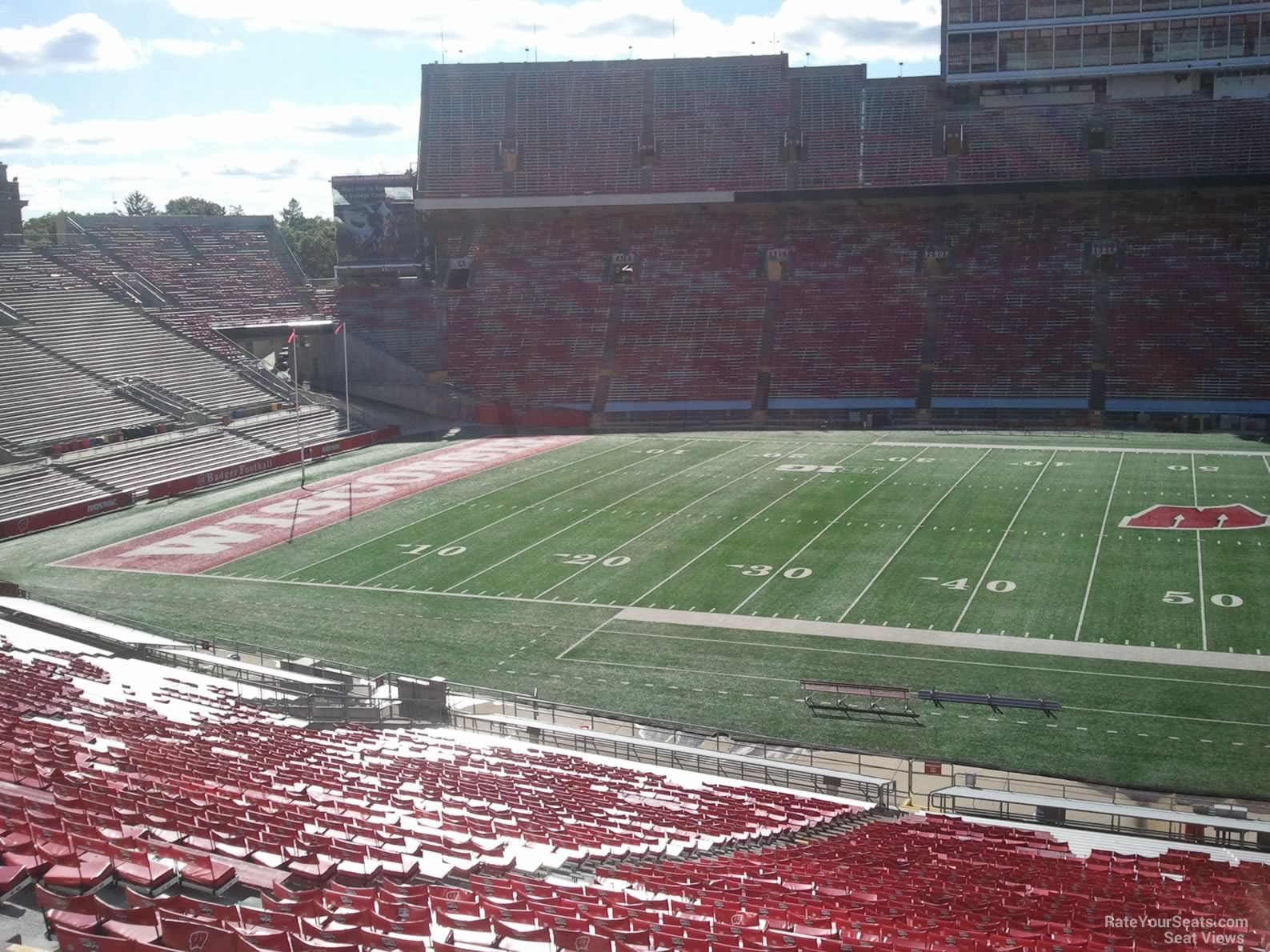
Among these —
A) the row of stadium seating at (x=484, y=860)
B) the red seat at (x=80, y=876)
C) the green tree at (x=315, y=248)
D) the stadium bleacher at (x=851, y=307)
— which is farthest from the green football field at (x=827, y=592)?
the green tree at (x=315, y=248)

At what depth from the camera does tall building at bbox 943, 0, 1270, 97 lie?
47969 millimetres

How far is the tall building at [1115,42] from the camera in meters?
48.0

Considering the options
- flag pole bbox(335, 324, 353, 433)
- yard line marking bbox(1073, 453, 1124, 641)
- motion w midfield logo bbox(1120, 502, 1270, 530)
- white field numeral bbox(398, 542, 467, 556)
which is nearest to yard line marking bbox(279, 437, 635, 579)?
white field numeral bbox(398, 542, 467, 556)

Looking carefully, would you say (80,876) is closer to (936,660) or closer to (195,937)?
(195,937)

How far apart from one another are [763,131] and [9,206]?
3049 centimetres

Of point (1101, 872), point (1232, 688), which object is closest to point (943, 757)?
point (1232, 688)

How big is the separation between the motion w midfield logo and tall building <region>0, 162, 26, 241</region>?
142 feet

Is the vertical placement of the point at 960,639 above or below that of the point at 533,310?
below

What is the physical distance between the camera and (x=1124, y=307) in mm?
47125

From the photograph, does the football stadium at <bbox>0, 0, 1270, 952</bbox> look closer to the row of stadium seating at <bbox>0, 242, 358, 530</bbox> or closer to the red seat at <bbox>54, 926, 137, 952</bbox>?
the red seat at <bbox>54, 926, 137, 952</bbox>

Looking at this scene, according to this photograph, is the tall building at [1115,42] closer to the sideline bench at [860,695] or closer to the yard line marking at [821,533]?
the yard line marking at [821,533]

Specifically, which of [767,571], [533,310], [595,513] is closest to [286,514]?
[595,513]

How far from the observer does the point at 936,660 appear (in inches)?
881

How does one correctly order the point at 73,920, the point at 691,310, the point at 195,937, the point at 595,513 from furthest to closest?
the point at 691,310, the point at 595,513, the point at 73,920, the point at 195,937
